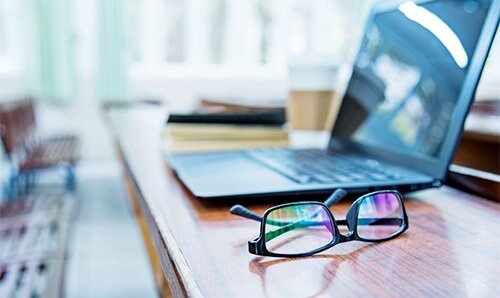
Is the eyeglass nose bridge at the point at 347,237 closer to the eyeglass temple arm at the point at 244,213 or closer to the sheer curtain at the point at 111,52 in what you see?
the eyeglass temple arm at the point at 244,213

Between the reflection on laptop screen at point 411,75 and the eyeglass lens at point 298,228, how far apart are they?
0.88ft

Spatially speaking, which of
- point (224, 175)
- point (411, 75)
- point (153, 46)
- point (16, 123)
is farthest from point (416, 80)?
point (153, 46)

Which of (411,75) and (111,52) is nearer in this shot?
Answer: (411,75)

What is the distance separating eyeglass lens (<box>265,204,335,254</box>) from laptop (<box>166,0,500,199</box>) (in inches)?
4.5

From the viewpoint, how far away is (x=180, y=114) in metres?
1.04

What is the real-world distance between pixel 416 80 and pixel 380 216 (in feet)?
1.10

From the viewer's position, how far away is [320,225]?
18.6 inches

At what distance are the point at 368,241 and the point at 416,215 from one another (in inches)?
5.1

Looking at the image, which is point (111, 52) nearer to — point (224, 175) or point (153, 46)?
point (153, 46)

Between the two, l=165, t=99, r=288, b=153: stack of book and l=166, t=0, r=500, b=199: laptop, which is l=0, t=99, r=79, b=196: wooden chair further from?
l=166, t=0, r=500, b=199: laptop

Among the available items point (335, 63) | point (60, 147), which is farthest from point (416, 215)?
point (60, 147)

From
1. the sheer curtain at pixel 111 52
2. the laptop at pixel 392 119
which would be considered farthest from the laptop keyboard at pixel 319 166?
the sheer curtain at pixel 111 52

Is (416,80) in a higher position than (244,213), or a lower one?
higher

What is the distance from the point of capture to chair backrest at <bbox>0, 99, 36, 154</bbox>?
2.23 m
